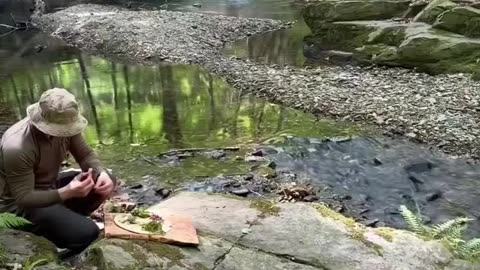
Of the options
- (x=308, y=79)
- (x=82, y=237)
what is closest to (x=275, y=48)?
(x=308, y=79)

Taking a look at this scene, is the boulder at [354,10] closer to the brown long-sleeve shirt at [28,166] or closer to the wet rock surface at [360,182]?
the wet rock surface at [360,182]

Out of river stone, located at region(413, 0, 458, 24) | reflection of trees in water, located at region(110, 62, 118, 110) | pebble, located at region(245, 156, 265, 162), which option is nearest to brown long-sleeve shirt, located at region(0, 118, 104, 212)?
pebble, located at region(245, 156, 265, 162)

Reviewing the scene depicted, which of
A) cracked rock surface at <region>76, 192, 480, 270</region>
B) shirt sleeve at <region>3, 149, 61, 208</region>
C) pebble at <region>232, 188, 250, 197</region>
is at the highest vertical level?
shirt sleeve at <region>3, 149, 61, 208</region>

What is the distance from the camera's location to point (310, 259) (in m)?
4.86

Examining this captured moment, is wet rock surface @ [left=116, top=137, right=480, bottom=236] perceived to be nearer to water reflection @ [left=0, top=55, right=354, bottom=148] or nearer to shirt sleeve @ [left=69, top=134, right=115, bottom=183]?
water reflection @ [left=0, top=55, right=354, bottom=148]

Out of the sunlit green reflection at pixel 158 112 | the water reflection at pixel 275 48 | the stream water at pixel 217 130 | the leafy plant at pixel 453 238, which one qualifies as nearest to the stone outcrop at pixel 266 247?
the leafy plant at pixel 453 238

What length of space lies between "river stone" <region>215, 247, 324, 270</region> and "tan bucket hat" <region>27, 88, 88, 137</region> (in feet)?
5.26

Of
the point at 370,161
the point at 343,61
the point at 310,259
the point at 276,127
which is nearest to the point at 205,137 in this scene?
the point at 276,127

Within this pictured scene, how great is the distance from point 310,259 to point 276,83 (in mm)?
11033

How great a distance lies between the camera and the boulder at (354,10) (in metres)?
21.0

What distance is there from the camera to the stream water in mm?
9016

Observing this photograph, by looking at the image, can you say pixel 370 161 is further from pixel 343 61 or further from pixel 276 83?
Result: pixel 343 61

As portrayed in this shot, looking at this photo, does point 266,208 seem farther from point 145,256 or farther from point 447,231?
point 447,231

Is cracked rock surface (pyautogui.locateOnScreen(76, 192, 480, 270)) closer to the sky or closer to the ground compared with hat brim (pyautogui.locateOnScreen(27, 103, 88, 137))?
closer to the ground
